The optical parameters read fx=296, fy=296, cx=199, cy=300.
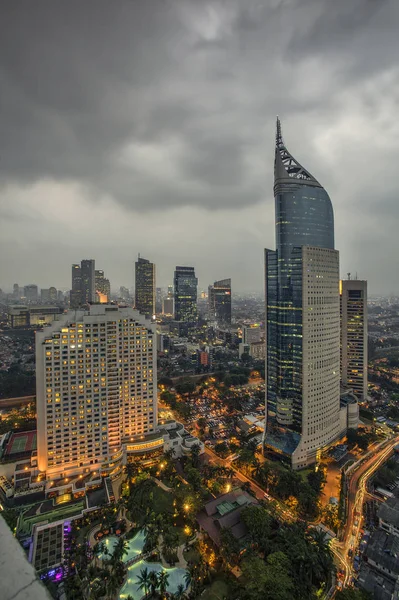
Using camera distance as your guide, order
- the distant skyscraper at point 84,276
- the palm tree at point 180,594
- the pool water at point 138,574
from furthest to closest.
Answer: the distant skyscraper at point 84,276 < the pool water at point 138,574 < the palm tree at point 180,594

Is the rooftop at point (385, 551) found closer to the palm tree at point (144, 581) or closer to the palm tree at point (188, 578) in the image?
the palm tree at point (188, 578)

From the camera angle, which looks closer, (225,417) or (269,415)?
(269,415)

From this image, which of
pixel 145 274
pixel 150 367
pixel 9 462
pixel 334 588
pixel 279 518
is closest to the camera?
pixel 334 588

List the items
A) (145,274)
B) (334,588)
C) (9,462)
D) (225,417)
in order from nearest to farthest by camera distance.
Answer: (334,588) → (9,462) → (225,417) → (145,274)

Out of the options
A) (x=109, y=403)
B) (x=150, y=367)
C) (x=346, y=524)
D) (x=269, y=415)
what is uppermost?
(x=150, y=367)

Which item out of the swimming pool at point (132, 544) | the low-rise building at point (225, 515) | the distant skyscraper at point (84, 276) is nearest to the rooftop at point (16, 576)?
the swimming pool at point (132, 544)

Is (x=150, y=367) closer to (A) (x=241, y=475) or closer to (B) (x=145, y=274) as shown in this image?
(A) (x=241, y=475)

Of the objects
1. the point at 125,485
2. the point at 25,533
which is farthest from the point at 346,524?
the point at 25,533
